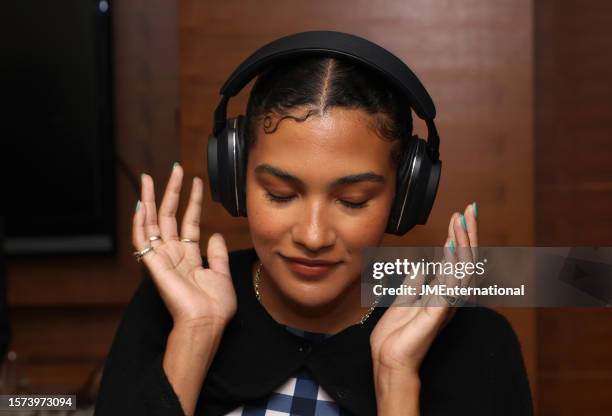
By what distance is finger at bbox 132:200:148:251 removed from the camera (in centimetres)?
97

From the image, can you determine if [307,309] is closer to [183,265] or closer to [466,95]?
[183,265]

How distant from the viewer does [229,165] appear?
3.10 feet

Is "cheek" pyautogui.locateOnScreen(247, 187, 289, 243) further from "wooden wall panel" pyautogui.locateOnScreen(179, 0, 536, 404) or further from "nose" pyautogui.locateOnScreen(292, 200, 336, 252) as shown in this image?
"wooden wall panel" pyautogui.locateOnScreen(179, 0, 536, 404)

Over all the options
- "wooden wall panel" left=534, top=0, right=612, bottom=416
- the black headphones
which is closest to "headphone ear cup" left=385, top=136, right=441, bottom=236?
the black headphones

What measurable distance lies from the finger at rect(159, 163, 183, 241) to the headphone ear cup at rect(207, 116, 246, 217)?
7 centimetres

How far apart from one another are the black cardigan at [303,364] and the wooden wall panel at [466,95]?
0.53 meters

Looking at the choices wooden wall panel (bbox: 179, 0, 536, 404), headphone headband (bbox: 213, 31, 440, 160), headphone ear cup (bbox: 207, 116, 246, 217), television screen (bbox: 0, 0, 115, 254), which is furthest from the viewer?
television screen (bbox: 0, 0, 115, 254)

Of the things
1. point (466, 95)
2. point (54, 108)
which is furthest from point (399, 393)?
point (54, 108)

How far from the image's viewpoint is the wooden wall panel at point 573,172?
1546mm

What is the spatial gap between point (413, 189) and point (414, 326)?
185mm

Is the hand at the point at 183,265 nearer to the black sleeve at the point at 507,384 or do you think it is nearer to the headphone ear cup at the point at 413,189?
the headphone ear cup at the point at 413,189

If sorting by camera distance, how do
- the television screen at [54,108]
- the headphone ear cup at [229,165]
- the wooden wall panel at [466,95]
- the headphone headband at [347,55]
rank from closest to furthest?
1. the headphone headband at [347,55]
2. the headphone ear cup at [229,165]
3. the wooden wall panel at [466,95]
4. the television screen at [54,108]

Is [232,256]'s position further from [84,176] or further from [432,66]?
[84,176]

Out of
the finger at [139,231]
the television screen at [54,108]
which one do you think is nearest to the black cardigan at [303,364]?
the finger at [139,231]
